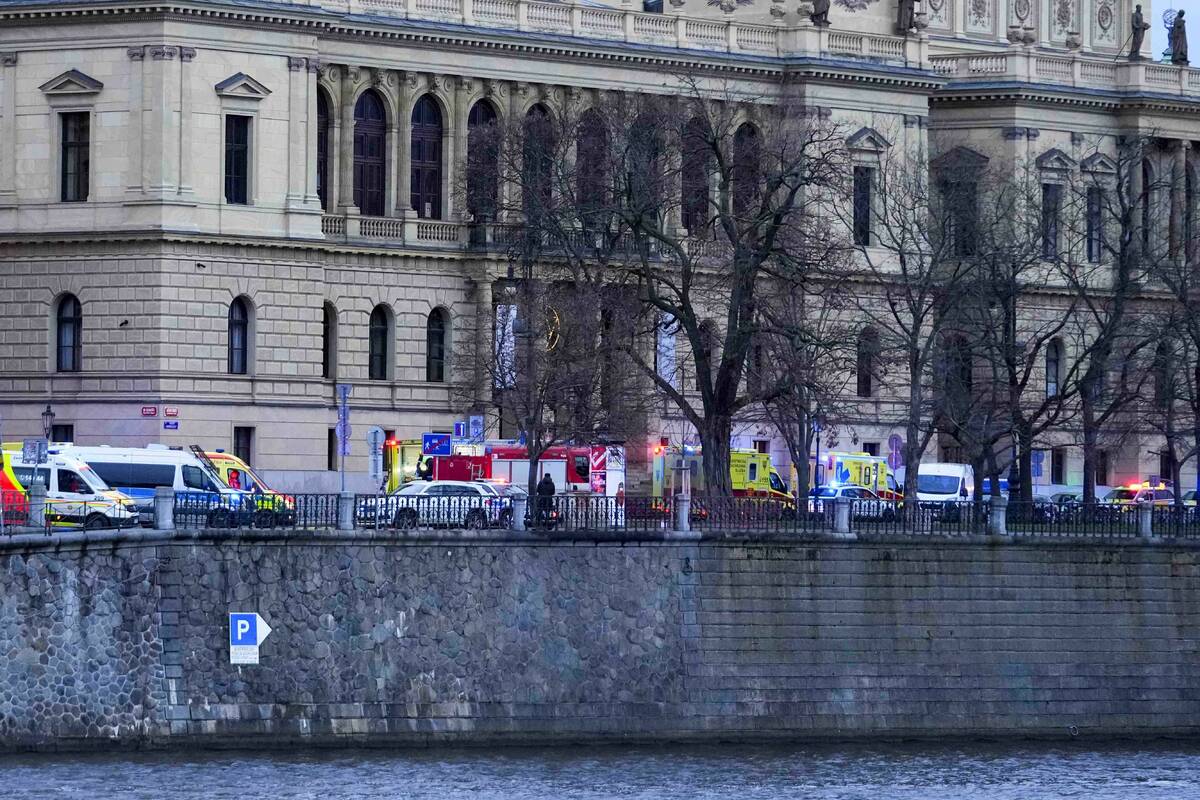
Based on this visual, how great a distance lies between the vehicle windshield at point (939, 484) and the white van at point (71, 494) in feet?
130

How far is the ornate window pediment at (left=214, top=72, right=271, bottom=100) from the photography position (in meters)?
115

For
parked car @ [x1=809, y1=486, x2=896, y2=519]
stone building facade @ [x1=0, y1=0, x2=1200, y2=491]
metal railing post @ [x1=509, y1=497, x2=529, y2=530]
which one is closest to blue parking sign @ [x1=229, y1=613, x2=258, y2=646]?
metal railing post @ [x1=509, y1=497, x2=529, y2=530]

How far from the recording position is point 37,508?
255 ft

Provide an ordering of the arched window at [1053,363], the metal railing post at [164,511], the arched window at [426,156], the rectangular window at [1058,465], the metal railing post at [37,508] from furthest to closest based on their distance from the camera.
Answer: the rectangular window at [1058,465], the arched window at [1053,363], the arched window at [426,156], the metal railing post at [164,511], the metal railing post at [37,508]

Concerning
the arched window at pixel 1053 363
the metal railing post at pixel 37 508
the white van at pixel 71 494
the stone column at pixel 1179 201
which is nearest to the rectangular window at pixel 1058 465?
the arched window at pixel 1053 363

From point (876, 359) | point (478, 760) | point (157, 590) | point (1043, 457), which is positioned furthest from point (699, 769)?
point (1043, 457)

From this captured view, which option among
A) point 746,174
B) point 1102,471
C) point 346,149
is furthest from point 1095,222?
point 346,149

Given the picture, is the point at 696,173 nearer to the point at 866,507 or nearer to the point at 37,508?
the point at 866,507

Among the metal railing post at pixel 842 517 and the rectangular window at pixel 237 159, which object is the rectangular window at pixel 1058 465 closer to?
the rectangular window at pixel 237 159

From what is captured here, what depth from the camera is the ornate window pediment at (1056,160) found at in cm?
13675

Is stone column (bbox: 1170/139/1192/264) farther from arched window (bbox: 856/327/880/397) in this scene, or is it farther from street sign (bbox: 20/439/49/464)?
street sign (bbox: 20/439/49/464)

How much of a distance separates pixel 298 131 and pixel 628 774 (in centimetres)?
4372

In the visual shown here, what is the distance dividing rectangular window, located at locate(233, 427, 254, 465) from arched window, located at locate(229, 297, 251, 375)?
178 centimetres

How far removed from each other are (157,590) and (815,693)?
48.1ft
